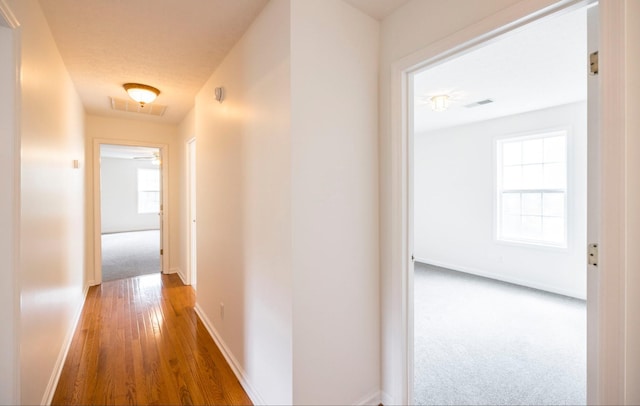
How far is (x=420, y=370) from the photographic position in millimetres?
2236

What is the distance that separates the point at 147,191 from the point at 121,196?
0.82 metres

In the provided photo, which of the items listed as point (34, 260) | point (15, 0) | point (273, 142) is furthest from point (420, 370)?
point (15, 0)

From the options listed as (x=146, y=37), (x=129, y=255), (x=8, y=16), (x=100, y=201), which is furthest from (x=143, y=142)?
(x=8, y=16)

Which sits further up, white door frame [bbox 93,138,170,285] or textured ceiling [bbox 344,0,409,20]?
textured ceiling [bbox 344,0,409,20]

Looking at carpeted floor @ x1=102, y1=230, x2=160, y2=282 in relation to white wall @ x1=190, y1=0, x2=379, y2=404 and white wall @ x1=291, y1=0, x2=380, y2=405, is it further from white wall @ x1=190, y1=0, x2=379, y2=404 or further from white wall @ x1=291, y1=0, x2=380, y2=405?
white wall @ x1=291, y1=0, x2=380, y2=405

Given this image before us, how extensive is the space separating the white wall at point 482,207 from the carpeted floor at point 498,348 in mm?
435

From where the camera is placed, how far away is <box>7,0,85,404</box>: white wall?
1.48 m

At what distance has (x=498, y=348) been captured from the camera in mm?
2543

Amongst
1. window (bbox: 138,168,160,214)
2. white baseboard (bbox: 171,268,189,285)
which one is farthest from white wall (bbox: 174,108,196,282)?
window (bbox: 138,168,160,214)

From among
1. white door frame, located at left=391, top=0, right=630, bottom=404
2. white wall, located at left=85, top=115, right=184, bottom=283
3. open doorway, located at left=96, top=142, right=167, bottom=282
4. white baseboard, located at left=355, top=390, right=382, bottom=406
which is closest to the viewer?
white door frame, located at left=391, top=0, right=630, bottom=404

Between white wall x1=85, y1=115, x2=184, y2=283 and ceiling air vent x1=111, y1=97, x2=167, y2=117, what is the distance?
1.83 feet

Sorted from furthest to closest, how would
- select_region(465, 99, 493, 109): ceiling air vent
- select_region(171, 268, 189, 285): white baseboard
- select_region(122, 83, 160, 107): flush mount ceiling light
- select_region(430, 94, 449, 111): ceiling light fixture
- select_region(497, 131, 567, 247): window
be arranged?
select_region(171, 268, 189, 285): white baseboard → select_region(497, 131, 567, 247): window → select_region(465, 99, 493, 109): ceiling air vent → select_region(430, 94, 449, 111): ceiling light fixture → select_region(122, 83, 160, 107): flush mount ceiling light

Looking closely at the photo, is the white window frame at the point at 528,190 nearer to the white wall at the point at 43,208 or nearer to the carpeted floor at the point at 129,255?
the white wall at the point at 43,208

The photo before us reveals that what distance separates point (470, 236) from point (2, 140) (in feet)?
18.8
